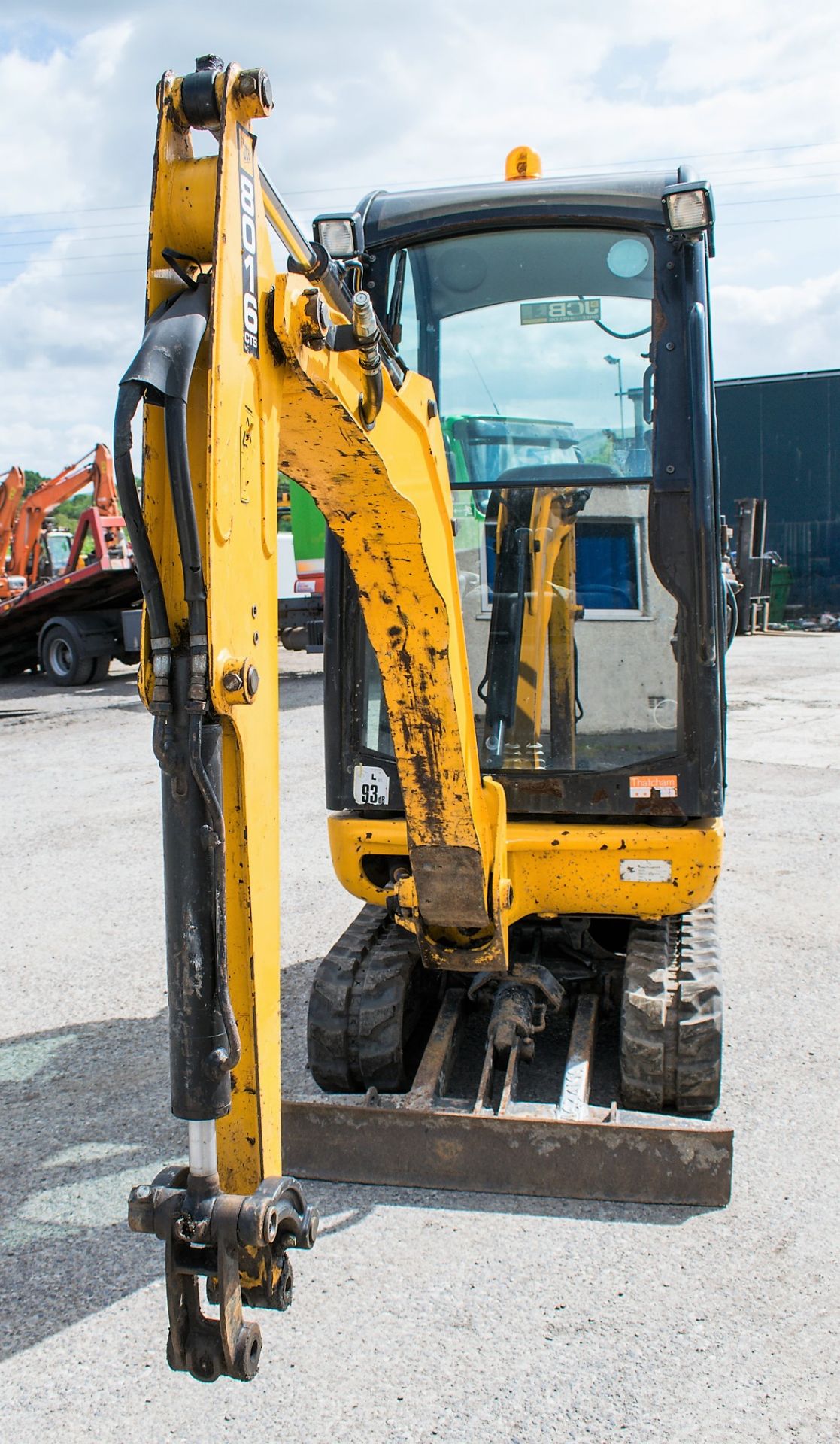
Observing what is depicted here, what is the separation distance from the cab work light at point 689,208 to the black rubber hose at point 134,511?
2240 millimetres

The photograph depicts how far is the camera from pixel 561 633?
4.09m

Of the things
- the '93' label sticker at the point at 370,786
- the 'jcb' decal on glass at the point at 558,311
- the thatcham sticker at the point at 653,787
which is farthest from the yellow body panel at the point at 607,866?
the 'jcb' decal on glass at the point at 558,311

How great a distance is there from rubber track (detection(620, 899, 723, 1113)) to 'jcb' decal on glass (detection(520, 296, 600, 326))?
2.22m

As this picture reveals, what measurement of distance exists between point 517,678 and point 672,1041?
128 centimetres

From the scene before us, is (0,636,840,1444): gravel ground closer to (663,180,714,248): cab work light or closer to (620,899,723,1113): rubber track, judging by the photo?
(620,899,723,1113): rubber track

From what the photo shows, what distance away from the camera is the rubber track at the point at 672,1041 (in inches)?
150

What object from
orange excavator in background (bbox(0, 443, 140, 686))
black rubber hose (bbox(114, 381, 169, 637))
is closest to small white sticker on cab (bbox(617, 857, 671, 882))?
black rubber hose (bbox(114, 381, 169, 637))

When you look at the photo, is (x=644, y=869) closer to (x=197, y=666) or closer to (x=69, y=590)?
(x=197, y=666)

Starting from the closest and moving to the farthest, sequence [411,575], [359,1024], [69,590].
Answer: [411,575] → [359,1024] → [69,590]

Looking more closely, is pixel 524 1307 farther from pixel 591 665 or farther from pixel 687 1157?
pixel 591 665

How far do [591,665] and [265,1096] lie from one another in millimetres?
2171

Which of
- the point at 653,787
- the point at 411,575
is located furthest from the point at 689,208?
the point at 653,787

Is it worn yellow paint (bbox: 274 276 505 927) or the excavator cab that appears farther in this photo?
the excavator cab

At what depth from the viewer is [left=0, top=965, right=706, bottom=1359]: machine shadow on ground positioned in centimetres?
321
